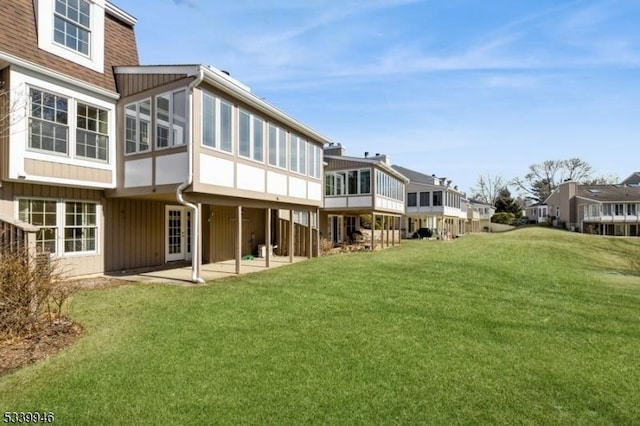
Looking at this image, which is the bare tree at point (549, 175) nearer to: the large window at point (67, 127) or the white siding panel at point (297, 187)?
the white siding panel at point (297, 187)

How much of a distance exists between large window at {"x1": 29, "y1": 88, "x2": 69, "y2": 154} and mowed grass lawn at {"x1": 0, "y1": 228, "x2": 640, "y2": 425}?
396 cm

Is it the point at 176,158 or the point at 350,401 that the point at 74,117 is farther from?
the point at 350,401

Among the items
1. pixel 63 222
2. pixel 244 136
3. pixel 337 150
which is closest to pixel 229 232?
pixel 244 136

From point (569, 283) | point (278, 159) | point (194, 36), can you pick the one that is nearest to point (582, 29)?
point (569, 283)

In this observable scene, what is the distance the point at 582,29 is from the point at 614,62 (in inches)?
157

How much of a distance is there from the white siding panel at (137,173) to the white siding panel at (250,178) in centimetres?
243

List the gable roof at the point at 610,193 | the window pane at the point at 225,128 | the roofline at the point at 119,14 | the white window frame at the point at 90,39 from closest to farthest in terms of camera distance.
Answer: the white window frame at the point at 90,39
the window pane at the point at 225,128
the roofline at the point at 119,14
the gable roof at the point at 610,193

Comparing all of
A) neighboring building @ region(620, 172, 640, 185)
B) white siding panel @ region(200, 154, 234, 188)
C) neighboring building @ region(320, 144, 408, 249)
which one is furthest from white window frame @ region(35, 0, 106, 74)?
neighboring building @ region(620, 172, 640, 185)

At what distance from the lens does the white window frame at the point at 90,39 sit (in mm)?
9383

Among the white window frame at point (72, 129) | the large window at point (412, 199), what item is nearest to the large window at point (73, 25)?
the white window frame at point (72, 129)

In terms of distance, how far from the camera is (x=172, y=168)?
980 cm

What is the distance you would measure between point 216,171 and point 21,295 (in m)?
5.65

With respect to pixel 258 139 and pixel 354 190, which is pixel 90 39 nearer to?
pixel 258 139

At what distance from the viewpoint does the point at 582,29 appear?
34.7 feet
